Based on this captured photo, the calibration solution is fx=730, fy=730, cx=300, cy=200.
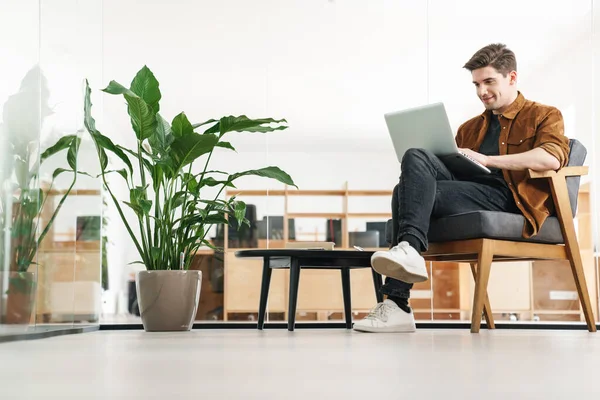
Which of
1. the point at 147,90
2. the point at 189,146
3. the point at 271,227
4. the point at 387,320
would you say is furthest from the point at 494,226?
the point at 271,227

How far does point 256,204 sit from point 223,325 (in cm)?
Answer: 95

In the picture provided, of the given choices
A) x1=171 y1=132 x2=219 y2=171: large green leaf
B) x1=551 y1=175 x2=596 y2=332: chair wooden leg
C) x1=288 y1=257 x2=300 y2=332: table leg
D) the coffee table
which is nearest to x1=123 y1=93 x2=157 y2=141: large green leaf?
x1=171 y1=132 x2=219 y2=171: large green leaf

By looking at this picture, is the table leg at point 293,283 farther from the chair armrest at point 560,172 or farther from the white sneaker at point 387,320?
the chair armrest at point 560,172

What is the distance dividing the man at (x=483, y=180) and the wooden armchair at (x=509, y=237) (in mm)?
46

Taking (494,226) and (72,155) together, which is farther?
(72,155)

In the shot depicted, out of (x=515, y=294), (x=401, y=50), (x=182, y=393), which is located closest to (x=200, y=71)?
(x=401, y=50)

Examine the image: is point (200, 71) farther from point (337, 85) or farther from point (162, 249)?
point (162, 249)

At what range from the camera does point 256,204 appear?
4.52 metres

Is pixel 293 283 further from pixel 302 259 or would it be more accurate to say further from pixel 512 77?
pixel 512 77

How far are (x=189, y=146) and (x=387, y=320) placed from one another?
102 cm

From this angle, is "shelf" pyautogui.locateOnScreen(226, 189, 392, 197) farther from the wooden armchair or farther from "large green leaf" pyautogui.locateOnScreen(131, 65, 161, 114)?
the wooden armchair

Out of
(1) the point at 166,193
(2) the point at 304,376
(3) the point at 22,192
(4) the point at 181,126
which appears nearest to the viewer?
(2) the point at 304,376

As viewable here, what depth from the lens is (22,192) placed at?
83.9 inches

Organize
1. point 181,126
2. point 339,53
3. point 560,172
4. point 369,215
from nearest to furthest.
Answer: point 560,172, point 181,126, point 369,215, point 339,53
